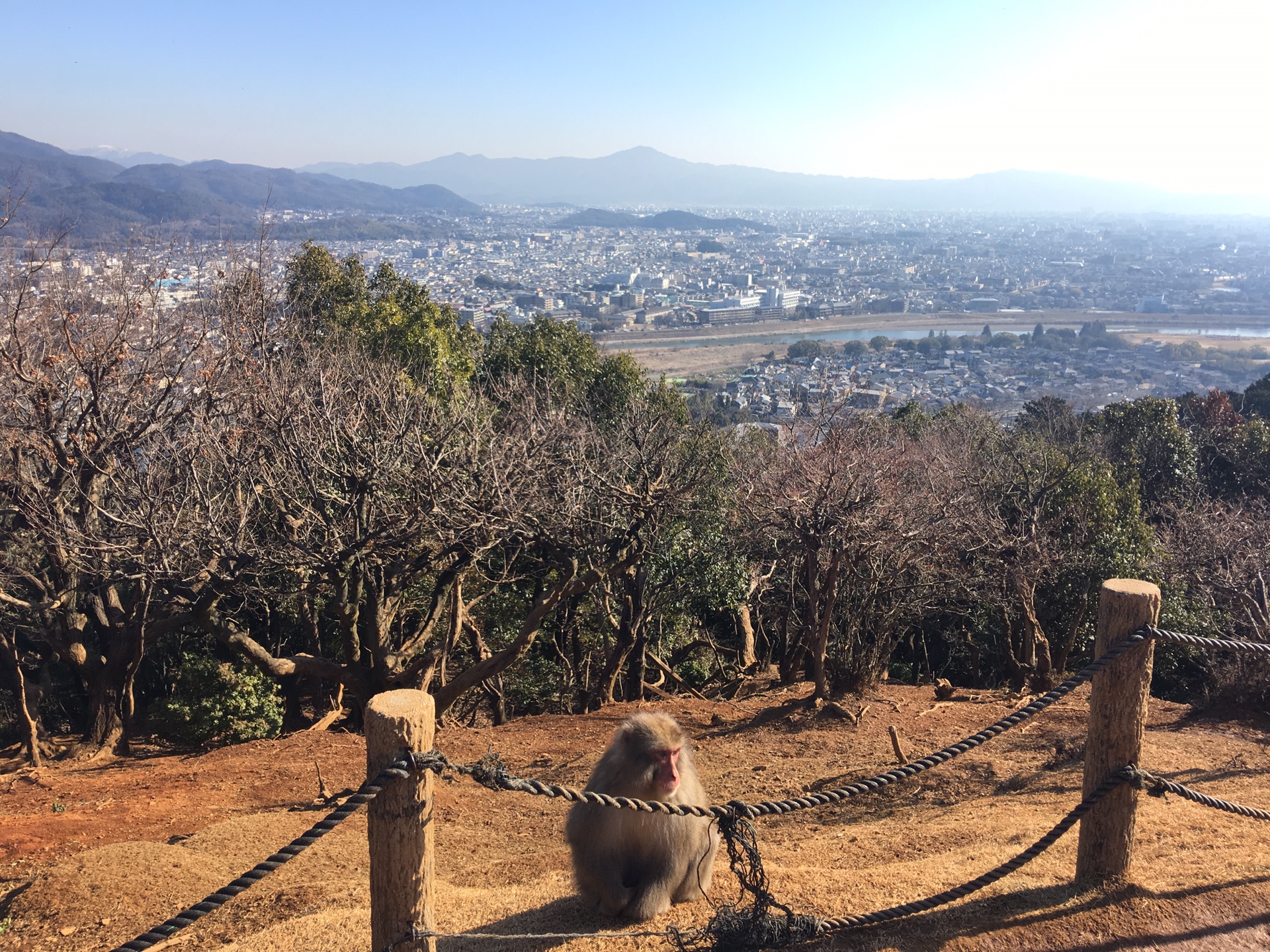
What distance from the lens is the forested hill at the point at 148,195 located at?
567 inches

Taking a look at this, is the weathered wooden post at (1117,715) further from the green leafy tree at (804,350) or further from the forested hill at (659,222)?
the forested hill at (659,222)

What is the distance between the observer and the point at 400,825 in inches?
109

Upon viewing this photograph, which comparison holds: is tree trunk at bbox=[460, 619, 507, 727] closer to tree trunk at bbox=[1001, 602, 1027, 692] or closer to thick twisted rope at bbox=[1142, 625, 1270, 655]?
tree trunk at bbox=[1001, 602, 1027, 692]

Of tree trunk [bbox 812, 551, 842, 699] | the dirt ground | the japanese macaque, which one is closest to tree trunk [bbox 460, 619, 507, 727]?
the dirt ground

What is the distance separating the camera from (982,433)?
1784cm

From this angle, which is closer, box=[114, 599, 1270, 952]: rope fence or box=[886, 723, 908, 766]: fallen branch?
box=[114, 599, 1270, 952]: rope fence

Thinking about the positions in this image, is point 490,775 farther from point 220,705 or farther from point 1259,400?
point 1259,400

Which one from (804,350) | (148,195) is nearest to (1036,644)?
(148,195)

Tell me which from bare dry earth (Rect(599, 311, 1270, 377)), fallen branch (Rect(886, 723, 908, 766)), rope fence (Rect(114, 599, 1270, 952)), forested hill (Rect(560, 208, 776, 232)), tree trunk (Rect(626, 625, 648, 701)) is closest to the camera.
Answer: rope fence (Rect(114, 599, 1270, 952))

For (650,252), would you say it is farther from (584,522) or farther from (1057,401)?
(584,522)

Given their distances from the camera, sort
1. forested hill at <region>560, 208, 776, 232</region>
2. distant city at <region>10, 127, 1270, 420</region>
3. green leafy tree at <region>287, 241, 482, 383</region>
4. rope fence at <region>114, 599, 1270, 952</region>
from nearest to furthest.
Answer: rope fence at <region>114, 599, 1270, 952</region>
green leafy tree at <region>287, 241, 482, 383</region>
distant city at <region>10, 127, 1270, 420</region>
forested hill at <region>560, 208, 776, 232</region>

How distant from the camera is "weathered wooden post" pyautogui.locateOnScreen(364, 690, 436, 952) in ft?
8.80

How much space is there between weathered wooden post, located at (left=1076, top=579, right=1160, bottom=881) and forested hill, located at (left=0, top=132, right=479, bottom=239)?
10.4 metres

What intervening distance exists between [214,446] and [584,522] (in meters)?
3.77
